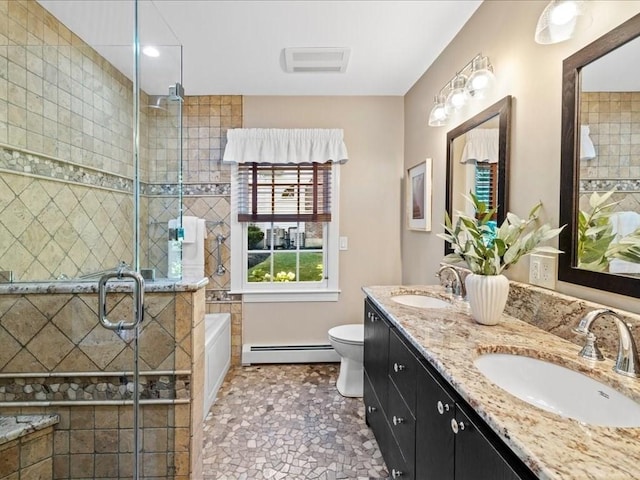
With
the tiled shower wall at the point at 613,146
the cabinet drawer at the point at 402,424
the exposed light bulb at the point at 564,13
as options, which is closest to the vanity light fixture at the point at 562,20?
the exposed light bulb at the point at 564,13

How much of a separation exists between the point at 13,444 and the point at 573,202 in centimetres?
237

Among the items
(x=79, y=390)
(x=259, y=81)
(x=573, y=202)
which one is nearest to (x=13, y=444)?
(x=79, y=390)

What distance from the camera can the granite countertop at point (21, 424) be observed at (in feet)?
4.36

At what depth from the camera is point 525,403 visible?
743 millimetres

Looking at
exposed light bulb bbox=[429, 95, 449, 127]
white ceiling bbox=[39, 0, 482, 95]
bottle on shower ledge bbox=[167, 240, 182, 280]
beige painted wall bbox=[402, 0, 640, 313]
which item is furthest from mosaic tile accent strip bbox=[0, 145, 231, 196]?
beige painted wall bbox=[402, 0, 640, 313]

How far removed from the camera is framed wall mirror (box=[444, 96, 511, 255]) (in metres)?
1.54

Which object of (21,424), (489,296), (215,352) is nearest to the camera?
(489,296)

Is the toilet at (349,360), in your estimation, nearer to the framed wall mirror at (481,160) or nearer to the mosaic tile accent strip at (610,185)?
the framed wall mirror at (481,160)

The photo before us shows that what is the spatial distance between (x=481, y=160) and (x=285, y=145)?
1.65 metres

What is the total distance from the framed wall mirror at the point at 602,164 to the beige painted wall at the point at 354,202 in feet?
6.09

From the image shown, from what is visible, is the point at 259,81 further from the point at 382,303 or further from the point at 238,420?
the point at 238,420

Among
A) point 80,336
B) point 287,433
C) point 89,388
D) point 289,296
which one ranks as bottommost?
point 287,433

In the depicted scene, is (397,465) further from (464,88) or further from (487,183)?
(464,88)

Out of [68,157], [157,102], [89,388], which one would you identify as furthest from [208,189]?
[89,388]
